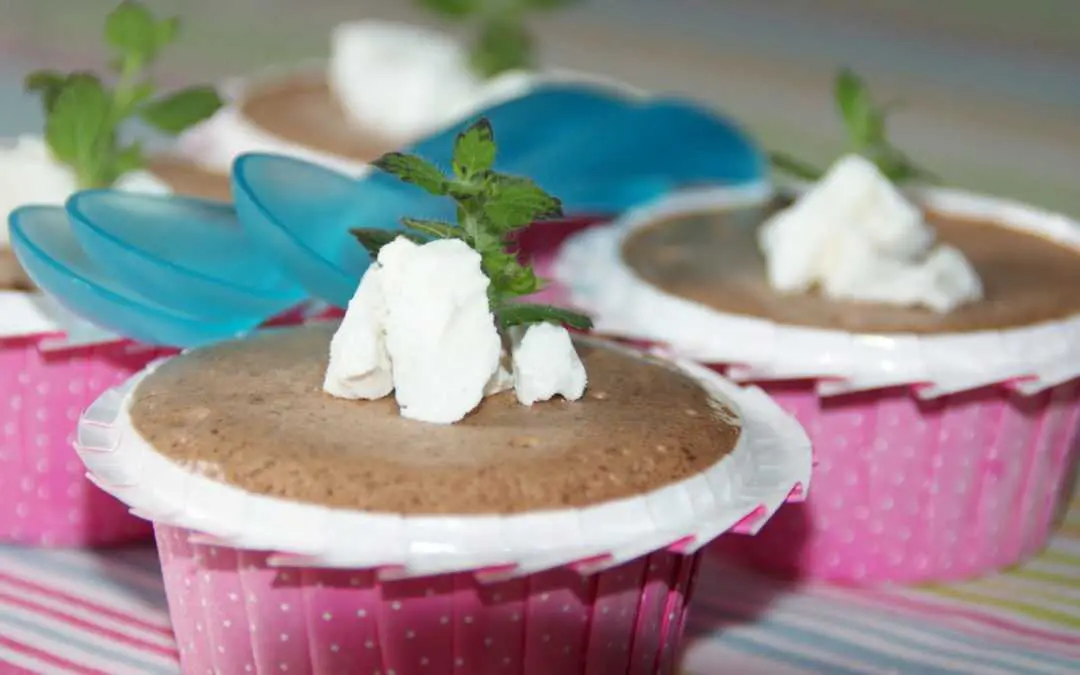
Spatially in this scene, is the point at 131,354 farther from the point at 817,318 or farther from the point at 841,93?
the point at 841,93

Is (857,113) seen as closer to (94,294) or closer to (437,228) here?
(437,228)

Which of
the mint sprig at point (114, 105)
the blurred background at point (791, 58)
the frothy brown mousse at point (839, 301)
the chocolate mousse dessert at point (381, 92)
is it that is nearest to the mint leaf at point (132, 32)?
Answer: the mint sprig at point (114, 105)

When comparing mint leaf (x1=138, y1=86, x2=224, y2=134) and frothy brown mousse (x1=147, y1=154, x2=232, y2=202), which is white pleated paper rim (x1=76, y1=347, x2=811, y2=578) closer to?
mint leaf (x1=138, y1=86, x2=224, y2=134)

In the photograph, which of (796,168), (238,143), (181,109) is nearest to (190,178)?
(238,143)

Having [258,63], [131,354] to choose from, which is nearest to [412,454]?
[131,354]

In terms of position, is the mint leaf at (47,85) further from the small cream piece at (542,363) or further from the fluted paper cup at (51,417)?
the small cream piece at (542,363)

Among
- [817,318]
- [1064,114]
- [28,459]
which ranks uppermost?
[817,318]
